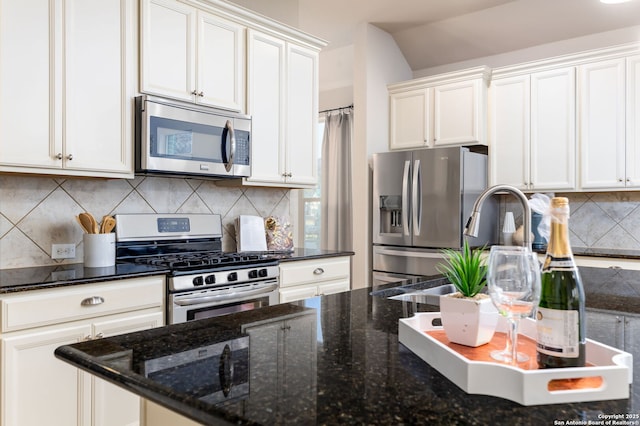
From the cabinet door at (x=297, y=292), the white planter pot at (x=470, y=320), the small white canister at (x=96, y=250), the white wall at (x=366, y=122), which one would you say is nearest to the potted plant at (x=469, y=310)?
the white planter pot at (x=470, y=320)

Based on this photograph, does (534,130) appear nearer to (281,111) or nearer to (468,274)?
(281,111)

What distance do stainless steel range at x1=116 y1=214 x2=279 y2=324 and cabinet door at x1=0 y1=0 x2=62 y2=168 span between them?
2.12ft

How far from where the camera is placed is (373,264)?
446 centimetres

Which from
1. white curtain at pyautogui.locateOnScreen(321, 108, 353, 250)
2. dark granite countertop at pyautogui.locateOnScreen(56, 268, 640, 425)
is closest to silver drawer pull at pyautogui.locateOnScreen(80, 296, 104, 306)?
dark granite countertop at pyautogui.locateOnScreen(56, 268, 640, 425)

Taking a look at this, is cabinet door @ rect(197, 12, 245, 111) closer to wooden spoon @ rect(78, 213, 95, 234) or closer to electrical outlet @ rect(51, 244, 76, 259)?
wooden spoon @ rect(78, 213, 95, 234)

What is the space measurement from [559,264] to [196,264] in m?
1.98

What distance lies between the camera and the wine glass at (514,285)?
2.53 feet

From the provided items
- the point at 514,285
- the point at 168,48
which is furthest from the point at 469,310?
the point at 168,48

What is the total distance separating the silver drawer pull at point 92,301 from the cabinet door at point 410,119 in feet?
10.8

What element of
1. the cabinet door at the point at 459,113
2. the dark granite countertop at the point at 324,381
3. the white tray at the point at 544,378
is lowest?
the dark granite countertop at the point at 324,381

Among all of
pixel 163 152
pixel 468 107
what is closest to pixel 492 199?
pixel 468 107

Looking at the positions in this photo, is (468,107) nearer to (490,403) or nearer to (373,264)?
(373,264)

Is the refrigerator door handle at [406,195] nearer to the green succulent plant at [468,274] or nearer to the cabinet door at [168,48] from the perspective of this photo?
the cabinet door at [168,48]

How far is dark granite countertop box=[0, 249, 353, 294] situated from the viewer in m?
1.91
